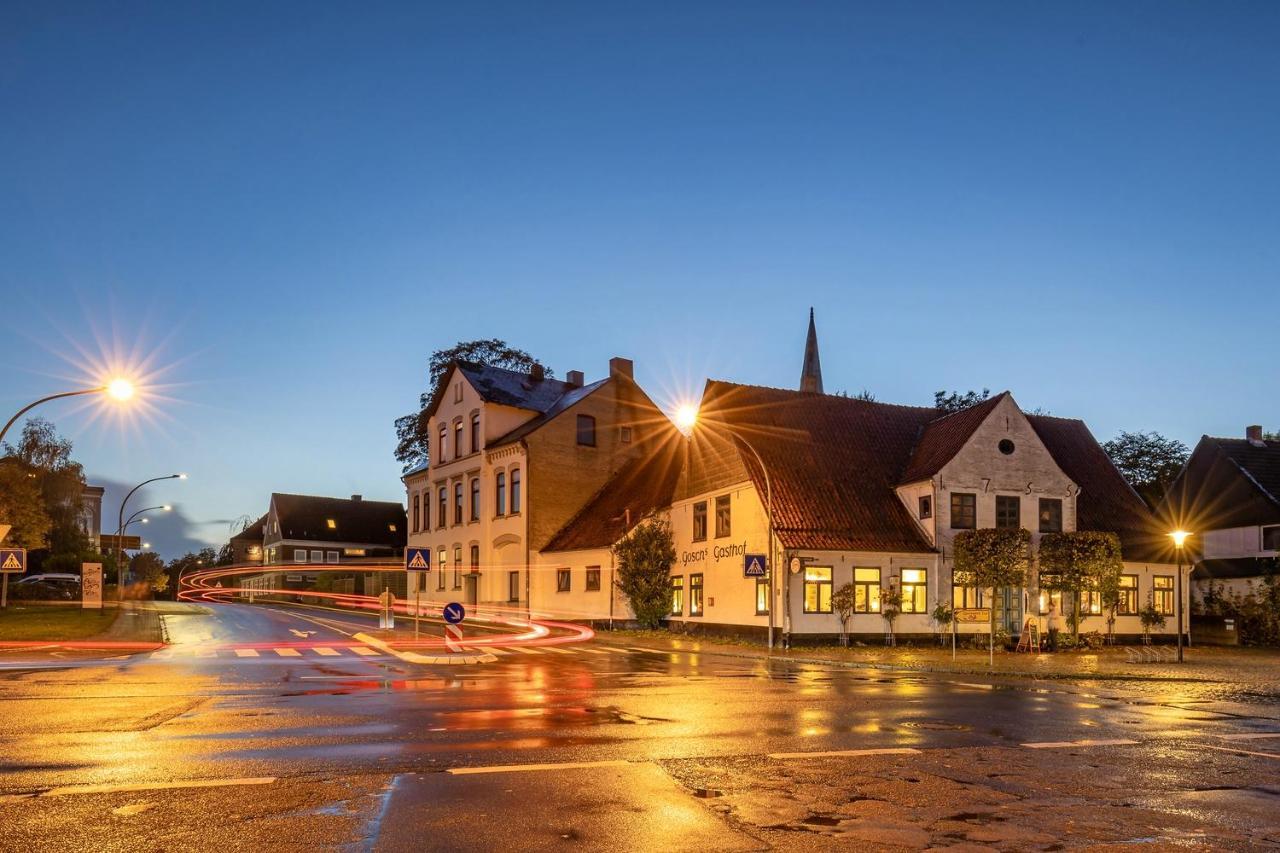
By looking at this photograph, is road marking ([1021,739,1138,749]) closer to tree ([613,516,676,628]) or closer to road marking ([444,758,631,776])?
road marking ([444,758,631,776])

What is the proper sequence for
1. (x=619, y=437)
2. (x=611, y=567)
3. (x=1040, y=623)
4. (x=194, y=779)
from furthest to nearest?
(x=619, y=437) → (x=611, y=567) → (x=1040, y=623) → (x=194, y=779)

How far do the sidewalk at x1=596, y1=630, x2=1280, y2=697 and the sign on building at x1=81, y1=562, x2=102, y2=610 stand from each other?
19.5 m

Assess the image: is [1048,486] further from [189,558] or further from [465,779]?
[189,558]

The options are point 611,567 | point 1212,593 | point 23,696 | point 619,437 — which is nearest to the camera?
point 23,696

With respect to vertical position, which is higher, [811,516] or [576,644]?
[811,516]

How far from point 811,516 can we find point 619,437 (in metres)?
20.4

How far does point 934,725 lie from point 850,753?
113 inches

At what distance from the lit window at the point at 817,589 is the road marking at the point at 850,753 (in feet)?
70.9

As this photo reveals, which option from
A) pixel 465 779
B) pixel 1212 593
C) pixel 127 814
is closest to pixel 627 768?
pixel 465 779

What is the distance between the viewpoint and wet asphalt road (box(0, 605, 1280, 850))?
756 centimetres

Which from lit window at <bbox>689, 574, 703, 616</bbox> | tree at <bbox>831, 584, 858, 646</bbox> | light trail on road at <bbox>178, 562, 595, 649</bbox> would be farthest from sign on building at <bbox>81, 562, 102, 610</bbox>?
tree at <bbox>831, 584, 858, 646</bbox>

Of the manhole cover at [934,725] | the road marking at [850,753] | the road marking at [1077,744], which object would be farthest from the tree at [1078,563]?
the road marking at [850,753]

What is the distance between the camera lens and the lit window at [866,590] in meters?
33.3

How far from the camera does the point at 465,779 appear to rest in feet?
30.2
